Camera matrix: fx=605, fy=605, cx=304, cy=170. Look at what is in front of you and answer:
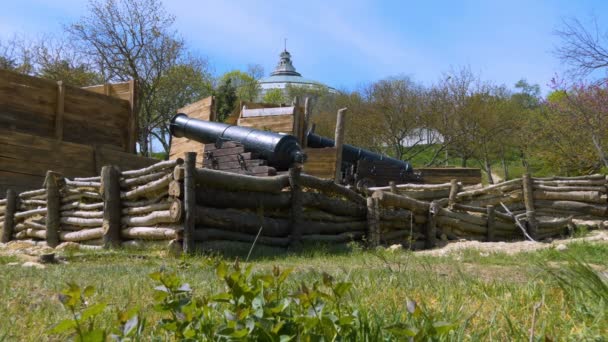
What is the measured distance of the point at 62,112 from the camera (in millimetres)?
12148

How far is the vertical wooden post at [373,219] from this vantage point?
10.1 meters

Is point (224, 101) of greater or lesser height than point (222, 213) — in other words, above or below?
above

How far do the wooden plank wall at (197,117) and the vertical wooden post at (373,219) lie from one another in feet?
18.1

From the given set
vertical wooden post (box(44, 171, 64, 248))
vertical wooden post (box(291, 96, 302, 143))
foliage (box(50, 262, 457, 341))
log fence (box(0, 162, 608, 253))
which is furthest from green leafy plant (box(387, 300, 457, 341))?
vertical wooden post (box(291, 96, 302, 143))

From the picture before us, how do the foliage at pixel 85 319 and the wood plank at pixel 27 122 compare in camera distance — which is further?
the wood plank at pixel 27 122

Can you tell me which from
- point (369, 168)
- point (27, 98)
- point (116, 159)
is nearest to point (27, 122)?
point (27, 98)

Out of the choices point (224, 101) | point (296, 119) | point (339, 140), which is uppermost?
point (224, 101)

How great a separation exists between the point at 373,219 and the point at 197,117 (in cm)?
716

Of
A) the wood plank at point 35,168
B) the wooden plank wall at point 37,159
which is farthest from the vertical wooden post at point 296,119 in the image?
the wood plank at point 35,168

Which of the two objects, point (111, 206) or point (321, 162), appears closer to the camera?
point (111, 206)

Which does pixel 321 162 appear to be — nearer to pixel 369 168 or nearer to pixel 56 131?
pixel 369 168

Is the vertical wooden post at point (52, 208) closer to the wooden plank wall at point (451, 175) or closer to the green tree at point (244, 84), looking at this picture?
the wooden plank wall at point (451, 175)

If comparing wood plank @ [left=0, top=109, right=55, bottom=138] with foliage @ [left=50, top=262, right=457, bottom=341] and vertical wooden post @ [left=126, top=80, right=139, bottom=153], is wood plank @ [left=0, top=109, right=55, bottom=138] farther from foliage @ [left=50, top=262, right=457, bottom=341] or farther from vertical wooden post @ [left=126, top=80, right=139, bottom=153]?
foliage @ [left=50, top=262, right=457, bottom=341]

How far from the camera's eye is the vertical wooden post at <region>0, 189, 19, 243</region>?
10.9 meters
